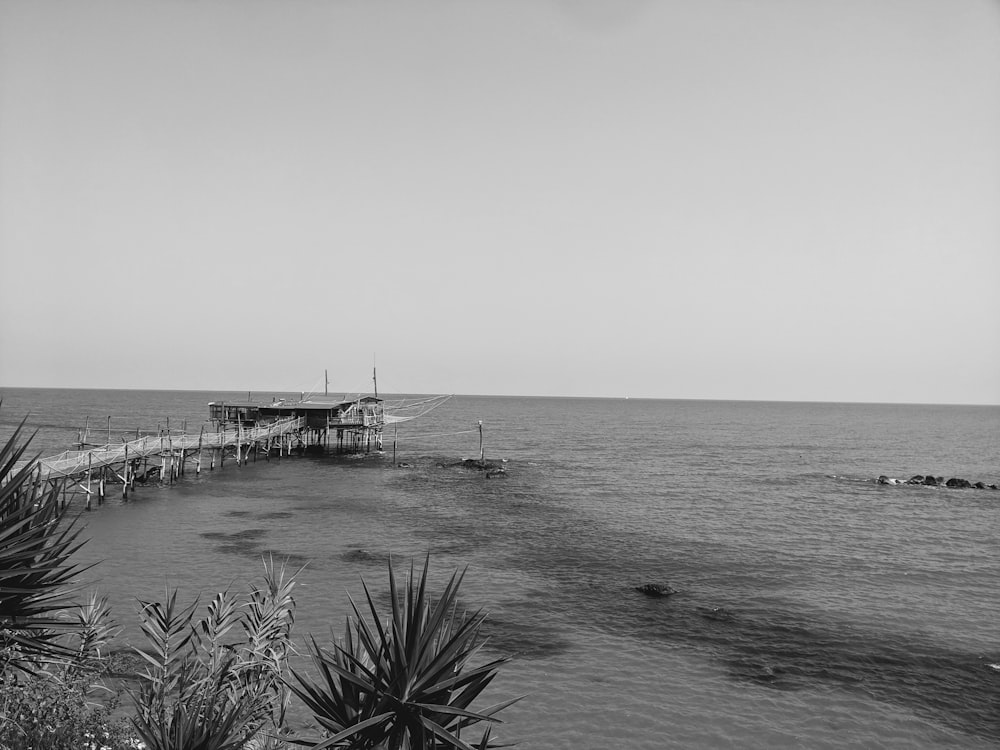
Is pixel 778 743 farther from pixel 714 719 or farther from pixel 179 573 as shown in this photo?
pixel 179 573

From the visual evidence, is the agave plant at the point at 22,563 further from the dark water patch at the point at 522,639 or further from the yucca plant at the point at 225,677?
the dark water patch at the point at 522,639

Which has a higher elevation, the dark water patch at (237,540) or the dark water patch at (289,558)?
the dark water patch at (237,540)

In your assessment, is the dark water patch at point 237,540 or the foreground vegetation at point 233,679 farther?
the dark water patch at point 237,540

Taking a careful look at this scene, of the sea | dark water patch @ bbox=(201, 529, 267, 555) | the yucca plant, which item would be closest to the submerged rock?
the sea

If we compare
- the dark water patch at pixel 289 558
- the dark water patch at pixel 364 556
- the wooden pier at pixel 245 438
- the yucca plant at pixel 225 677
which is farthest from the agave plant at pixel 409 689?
the wooden pier at pixel 245 438

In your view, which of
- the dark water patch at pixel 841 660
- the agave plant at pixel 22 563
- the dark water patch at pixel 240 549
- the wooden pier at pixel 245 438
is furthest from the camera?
the wooden pier at pixel 245 438

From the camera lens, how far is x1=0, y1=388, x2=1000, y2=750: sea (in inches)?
695

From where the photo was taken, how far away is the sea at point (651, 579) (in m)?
17.7

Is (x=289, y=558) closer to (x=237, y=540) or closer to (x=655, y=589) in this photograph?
(x=237, y=540)

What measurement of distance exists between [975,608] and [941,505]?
29685 millimetres

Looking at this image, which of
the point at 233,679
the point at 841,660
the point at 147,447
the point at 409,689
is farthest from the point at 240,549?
the point at 409,689

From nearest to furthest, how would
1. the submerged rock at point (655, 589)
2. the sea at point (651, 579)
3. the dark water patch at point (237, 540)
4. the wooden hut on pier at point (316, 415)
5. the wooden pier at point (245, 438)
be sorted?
the sea at point (651, 579), the submerged rock at point (655, 589), the dark water patch at point (237, 540), the wooden pier at point (245, 438), the wooden hut on pier at point (316, 415)

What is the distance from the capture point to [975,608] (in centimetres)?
2639

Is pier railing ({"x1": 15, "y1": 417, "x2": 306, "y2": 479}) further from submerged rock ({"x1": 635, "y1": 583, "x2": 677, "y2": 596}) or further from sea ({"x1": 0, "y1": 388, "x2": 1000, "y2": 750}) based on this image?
submerged rock ({"x1": 635, "y1": 583, "x2": 677, "y2": 596})
